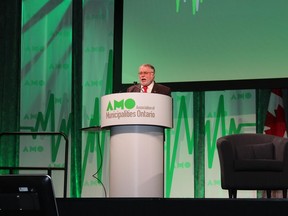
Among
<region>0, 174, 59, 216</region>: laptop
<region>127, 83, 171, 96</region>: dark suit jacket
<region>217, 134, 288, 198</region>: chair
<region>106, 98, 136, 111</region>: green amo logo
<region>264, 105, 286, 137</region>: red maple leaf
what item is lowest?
<region>217, 134, 288, 198</region>: chair

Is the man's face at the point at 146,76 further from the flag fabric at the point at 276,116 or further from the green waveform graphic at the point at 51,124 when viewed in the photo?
the green waveform graphic at the point at 51,124

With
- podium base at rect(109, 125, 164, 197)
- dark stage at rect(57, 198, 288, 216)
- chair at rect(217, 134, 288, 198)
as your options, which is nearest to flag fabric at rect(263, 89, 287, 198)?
chair at rect(217, 134, 288, 198)

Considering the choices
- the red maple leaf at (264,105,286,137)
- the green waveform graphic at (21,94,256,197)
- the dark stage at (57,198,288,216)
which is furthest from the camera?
the green waveform graphic at (21,94,256,197)

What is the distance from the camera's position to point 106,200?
229cm

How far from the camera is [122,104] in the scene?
12.8ft

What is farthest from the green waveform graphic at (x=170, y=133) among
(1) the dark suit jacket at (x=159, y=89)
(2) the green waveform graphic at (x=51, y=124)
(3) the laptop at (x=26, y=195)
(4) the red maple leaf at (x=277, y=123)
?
(3) the laptop at (x=26, y=195)

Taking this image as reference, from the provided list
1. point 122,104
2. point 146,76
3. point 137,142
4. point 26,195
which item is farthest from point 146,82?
point 26,195

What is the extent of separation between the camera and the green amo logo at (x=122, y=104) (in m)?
3.87

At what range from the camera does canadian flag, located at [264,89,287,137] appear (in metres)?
5.97

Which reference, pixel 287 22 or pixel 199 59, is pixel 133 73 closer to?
pixel 199 59

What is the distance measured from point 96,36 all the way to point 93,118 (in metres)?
1.01

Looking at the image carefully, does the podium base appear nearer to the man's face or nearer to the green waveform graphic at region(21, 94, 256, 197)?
the man's face

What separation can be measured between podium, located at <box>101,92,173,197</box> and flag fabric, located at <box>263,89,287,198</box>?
2.36 m

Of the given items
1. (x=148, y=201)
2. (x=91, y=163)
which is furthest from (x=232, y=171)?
(x=148, y=201)
